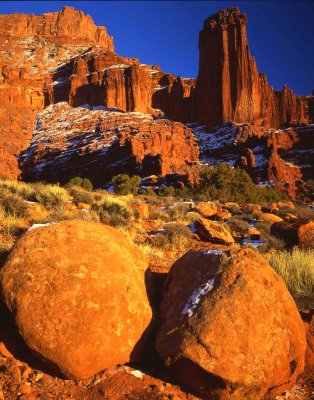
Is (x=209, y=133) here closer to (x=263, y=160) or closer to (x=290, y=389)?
(x=263, y=160)

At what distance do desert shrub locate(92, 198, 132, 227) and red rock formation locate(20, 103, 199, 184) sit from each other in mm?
36706

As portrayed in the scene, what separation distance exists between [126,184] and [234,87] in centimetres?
6022

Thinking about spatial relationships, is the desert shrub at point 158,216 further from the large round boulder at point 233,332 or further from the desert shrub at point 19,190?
the large round boulder at point 233,332

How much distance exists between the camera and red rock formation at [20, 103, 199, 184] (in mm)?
51312

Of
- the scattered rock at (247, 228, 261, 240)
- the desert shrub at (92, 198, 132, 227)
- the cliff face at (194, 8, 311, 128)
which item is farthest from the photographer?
the cliff face at (194, 8, 311, 128)

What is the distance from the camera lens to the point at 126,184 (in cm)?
3073

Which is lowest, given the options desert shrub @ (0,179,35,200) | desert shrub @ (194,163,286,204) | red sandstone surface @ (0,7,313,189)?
desert shrub @ (0,179,35,200)

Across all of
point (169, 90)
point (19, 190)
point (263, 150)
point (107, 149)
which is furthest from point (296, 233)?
point (169, 90)

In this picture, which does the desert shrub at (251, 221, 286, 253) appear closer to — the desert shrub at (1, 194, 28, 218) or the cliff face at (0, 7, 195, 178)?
the desert shrub at (1, 194, 28, 218)

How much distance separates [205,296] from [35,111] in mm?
82744

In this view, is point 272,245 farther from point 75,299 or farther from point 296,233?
point 75,299

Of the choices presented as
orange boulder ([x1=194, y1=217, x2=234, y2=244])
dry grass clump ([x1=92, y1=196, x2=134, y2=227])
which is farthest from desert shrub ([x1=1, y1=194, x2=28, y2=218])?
orange boulder ([x1=194, y1=217, x2=234, y2=244])

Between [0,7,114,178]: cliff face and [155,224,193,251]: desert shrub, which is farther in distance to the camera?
[0,7,114,178]: cliff face

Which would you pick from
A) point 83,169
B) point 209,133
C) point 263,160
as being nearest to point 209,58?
point 209,133
